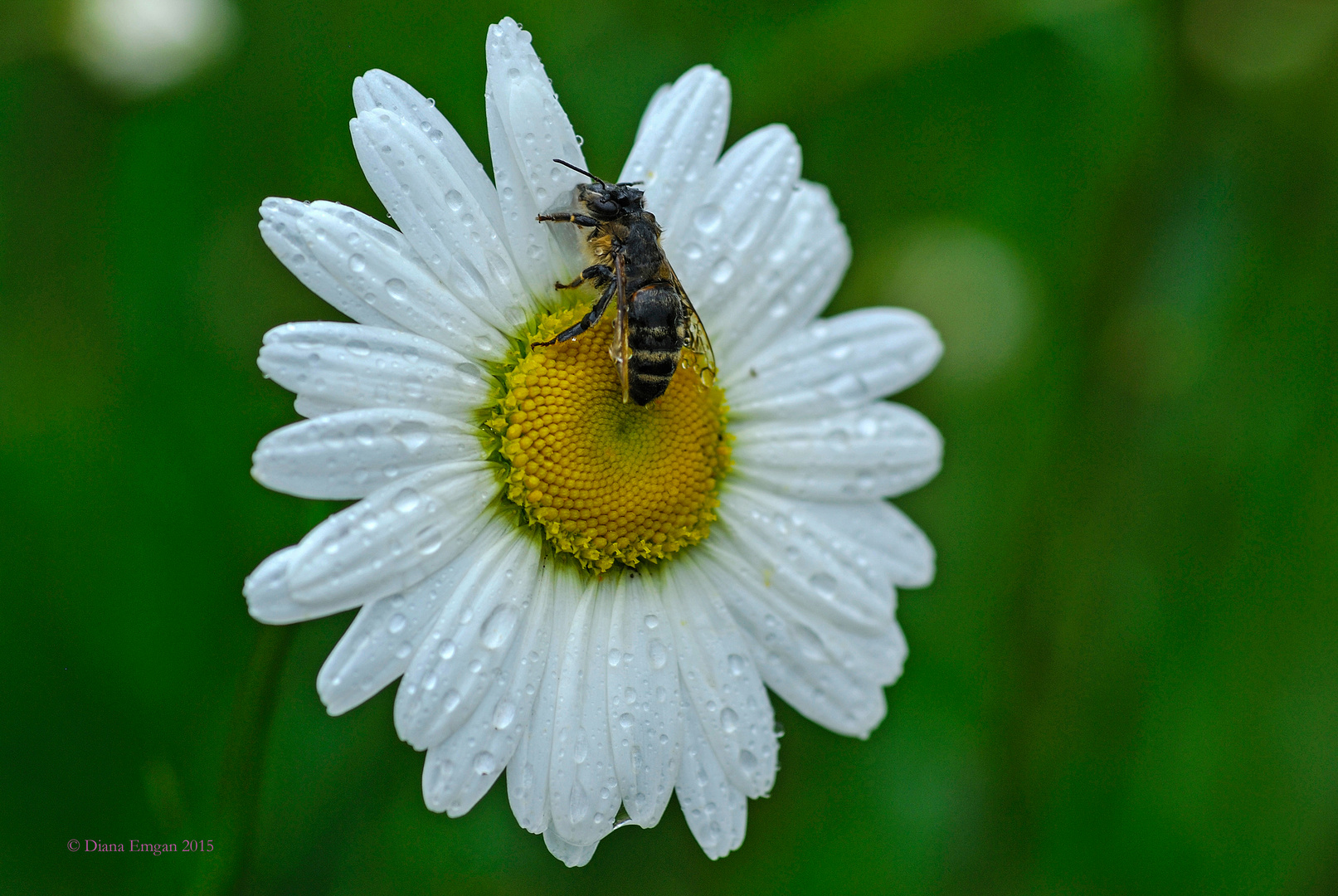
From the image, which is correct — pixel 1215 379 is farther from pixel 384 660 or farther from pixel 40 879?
pixel 40 879

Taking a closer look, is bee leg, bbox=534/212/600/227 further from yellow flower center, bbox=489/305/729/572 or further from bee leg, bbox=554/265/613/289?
yellow flower center, bbox=489/305/729/572

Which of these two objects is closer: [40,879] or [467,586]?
[467,586]

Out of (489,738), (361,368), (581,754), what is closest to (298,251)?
(361,368)

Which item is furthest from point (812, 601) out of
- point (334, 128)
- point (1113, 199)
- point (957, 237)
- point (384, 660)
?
point (1113, 199)

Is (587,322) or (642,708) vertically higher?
(587,322)

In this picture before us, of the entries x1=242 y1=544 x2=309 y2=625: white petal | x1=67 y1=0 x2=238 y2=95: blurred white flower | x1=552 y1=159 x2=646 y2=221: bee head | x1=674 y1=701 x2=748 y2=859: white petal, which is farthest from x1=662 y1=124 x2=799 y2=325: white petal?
x1=67 y1=0 x2=238 y2=95: blurred white flower

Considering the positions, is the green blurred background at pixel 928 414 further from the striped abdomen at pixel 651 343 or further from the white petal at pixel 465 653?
the striped abdomen at pixel 651 343

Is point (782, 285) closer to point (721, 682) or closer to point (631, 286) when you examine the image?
point (631, 286)

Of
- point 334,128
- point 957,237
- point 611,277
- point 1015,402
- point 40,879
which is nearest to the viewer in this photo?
point 611,277
